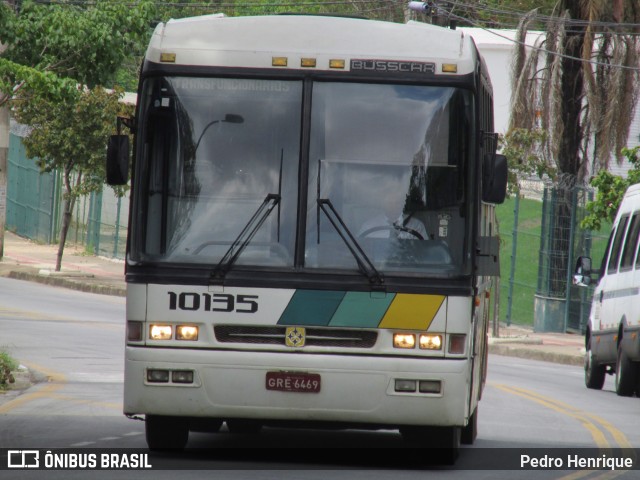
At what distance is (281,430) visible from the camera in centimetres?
1313

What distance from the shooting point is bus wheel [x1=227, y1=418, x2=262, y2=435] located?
1096cm

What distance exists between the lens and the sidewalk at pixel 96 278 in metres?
26.3

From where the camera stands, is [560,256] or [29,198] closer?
[560,256]

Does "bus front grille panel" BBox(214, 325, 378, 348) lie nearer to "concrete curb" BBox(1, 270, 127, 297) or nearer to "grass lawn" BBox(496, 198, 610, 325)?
"grass lawn" BBox(496, 198, 610, 325)

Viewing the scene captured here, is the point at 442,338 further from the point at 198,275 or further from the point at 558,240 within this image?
the point at 558,240

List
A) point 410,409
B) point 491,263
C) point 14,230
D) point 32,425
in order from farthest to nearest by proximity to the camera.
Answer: point 14,230, point 32,425, point 491,263, point 410,409

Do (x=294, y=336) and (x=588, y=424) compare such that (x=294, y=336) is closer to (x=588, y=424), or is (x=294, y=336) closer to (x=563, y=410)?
(x=588, y=424)

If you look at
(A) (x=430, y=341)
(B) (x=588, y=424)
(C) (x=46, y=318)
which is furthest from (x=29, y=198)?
(A) (x=430, y=341)

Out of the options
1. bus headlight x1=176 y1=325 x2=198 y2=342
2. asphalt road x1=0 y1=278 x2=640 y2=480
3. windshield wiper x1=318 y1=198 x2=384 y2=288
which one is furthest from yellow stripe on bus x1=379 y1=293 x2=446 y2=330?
bus headlight x1=176 y1=325 x2=198 y2=342

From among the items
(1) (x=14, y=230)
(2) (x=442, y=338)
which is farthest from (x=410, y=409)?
(1) (x=14, y=230)

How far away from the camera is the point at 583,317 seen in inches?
1208

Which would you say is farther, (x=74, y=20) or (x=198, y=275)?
(x=74, y=20)

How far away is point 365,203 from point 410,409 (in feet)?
4.86

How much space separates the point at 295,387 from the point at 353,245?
1.07 meters
